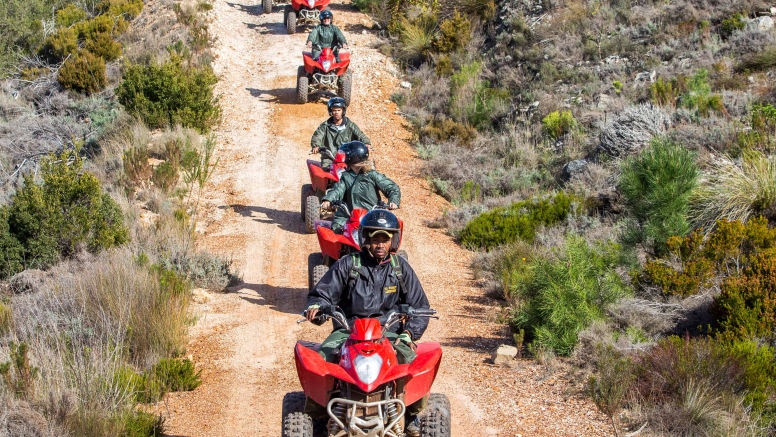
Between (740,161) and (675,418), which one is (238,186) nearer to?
(740,161)

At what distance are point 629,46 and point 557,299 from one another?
10100mm

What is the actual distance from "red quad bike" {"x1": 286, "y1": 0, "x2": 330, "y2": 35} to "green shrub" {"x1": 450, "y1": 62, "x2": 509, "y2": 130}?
6442mm

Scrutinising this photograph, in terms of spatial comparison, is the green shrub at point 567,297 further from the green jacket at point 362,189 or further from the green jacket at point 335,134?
the green jacket at point 335,134

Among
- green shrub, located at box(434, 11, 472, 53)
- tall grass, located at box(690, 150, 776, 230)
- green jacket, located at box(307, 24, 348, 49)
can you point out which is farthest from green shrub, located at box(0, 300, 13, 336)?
green shrub, located at box(434, 11, 472, 53)

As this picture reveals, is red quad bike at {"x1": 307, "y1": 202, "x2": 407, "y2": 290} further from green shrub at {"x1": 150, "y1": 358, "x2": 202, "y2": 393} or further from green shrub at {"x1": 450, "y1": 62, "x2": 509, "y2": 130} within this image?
green shrub at {"x1": 450, "y1": 62, "x2": 509, "y2": 130}

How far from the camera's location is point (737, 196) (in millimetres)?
9523

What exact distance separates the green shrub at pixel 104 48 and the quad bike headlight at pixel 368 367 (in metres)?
18.7

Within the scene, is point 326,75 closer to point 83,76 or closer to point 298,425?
point 83,76

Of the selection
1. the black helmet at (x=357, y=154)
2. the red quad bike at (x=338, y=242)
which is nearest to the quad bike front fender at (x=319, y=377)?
the red quad bike at (x=338, y=242)

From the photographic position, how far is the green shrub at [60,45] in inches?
875

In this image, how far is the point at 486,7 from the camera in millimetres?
21469

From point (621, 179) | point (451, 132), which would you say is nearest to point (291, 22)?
point (451, 132)

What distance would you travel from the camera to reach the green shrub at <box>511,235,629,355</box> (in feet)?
26.2

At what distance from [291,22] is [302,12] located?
420 millimetres
